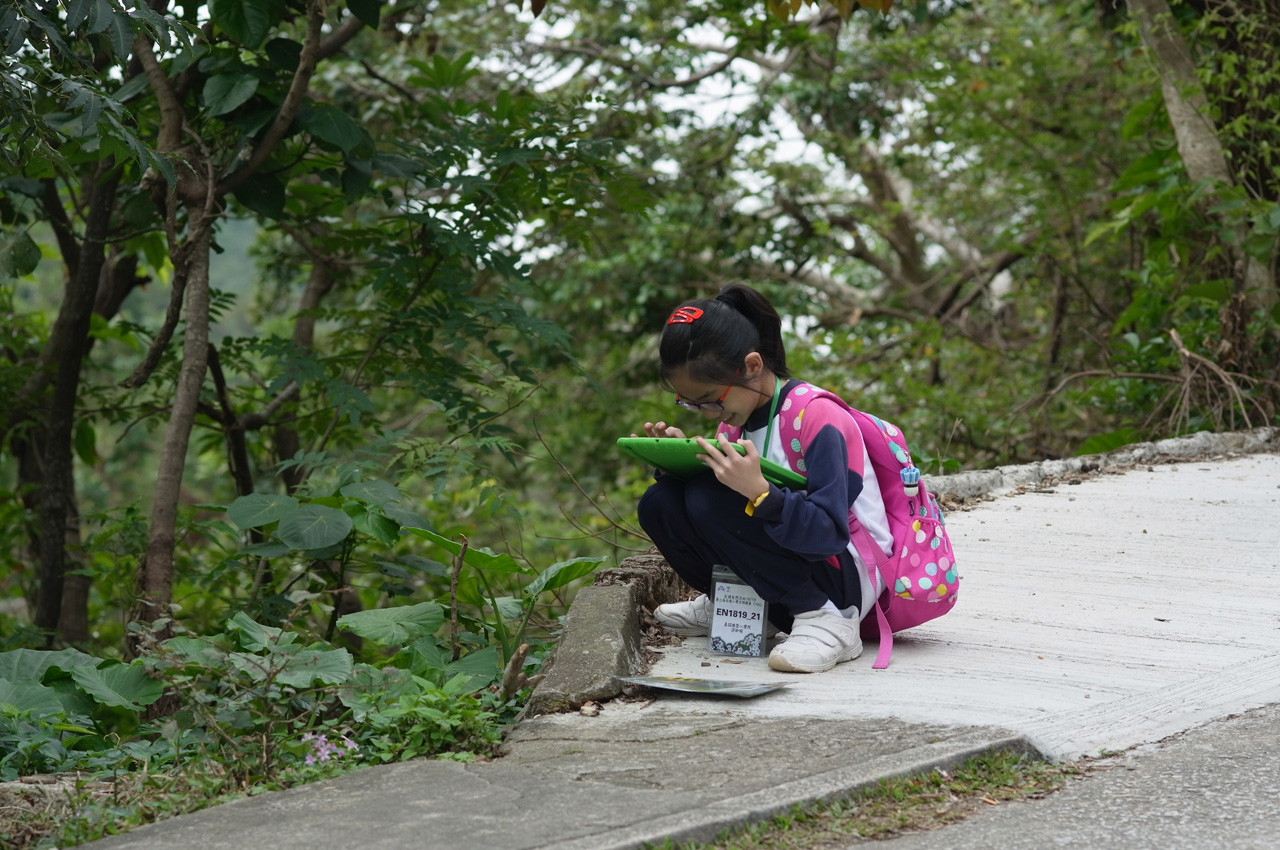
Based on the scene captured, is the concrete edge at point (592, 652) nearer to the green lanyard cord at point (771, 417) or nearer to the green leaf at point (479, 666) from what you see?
the green leaf at point (479, 666)

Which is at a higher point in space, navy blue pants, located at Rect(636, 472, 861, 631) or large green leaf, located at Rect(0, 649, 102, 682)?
navy blue pants, located at Rect(636, 472, 861, 631)

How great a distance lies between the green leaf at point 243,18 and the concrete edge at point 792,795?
350 centimetres

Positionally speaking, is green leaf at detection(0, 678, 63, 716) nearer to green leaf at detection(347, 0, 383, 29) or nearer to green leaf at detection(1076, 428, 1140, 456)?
green leaf at detection(347, 0, 383, 29)

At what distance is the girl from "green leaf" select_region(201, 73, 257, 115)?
7.47ft

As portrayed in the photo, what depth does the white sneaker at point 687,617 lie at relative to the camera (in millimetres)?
3393

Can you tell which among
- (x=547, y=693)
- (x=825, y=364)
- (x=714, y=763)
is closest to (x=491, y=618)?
(x=547, y=693)

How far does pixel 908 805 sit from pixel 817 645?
837 millimetres

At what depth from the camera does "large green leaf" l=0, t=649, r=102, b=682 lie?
315cm

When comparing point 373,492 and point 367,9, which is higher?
point 367,9

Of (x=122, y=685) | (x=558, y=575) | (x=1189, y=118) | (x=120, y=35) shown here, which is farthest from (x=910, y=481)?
(x=1189, y=118)

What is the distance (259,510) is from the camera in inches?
153

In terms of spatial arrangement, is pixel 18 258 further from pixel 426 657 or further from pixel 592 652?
pixel 592 652

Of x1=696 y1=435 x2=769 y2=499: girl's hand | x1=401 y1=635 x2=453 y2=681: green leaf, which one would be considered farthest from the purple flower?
x1=696 y1=435 x2=769 y2=499: girl's hand

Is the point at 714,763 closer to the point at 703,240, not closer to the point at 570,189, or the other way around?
the point at 570,189
